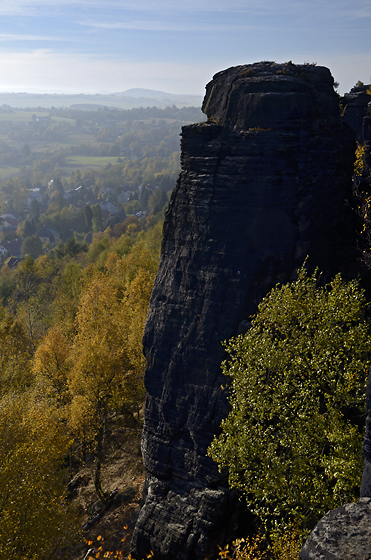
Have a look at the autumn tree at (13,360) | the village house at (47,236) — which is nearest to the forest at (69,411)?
the autumn tree at (13,360)

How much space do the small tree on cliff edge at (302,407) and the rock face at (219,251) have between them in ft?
9.16

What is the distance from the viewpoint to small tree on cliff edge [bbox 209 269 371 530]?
51.0 feet

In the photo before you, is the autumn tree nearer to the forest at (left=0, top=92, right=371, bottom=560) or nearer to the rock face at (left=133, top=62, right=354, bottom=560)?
the forest at (left=0, top=92, right=371, bottom=560)

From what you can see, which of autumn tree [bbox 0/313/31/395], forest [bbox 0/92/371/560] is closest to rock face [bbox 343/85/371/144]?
forest [bbox 0/92/371/560]

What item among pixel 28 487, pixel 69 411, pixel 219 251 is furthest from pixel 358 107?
pixel 28 487

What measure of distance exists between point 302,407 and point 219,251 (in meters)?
9.63

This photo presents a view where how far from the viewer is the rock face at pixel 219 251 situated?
21.5 m

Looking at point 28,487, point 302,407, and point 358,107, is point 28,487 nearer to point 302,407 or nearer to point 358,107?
point 302,407

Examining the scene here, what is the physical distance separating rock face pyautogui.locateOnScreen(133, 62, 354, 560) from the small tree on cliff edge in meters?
2.79

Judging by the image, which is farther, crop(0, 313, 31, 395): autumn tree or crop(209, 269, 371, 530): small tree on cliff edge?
crop(0, 313, 31, 395): autumn tree

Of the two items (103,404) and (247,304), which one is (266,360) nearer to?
Result: (247,304)

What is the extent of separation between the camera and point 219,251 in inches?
893

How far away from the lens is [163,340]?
24.1 meters

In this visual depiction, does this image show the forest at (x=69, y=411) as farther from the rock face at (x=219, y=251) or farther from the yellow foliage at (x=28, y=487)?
the rock face at (x=219, y=251)
